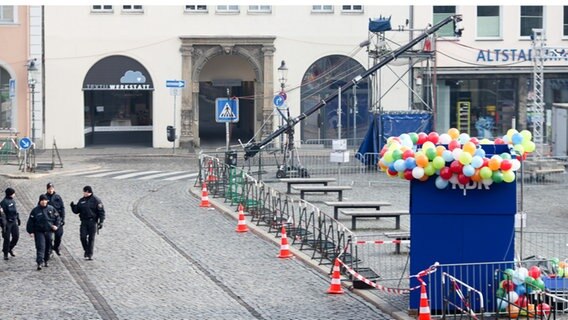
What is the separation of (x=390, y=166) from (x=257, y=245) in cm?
746

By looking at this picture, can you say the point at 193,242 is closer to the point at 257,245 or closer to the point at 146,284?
the point at 257,245

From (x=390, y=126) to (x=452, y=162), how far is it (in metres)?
24.5

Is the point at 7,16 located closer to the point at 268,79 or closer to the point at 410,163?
the point at 268,79

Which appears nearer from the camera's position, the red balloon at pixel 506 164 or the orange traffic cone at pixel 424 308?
the orange traffic cone at pixel 424 308

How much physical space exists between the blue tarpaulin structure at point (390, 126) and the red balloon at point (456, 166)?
24.0 meters

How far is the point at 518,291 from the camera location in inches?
655

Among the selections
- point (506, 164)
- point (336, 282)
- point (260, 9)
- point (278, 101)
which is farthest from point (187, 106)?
point (506, 164)

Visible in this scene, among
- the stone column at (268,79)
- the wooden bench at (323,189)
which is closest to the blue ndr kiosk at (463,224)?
the wooden bench at (323,189)

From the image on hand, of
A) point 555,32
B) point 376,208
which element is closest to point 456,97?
point 555,32

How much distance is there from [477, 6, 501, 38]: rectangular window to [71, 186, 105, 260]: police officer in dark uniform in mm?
31646

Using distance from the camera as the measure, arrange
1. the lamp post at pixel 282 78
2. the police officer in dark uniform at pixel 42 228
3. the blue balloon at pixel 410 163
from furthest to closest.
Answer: the lamp post at pixel 282 78 → the police officer in dark uniform at pixel 42 228 → the blue balloon at pixel 410 163

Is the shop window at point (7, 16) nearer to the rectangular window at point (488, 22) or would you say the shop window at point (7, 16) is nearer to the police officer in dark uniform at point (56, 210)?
the rectangular window at point (488, 22)

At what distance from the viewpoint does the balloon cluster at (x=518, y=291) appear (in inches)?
651

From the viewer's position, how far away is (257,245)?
24312 millimetres
